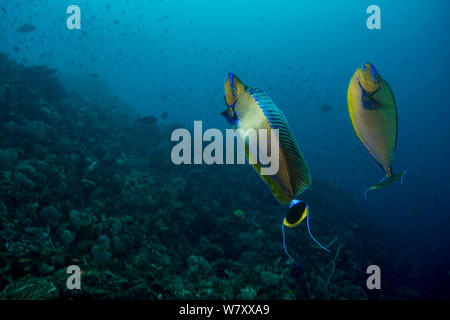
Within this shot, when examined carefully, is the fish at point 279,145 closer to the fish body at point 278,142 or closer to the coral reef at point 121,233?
the fish body at point 278,142

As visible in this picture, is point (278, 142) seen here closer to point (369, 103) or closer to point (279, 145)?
point (279, 145)

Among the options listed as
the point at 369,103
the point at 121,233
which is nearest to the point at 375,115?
the point at 369,103

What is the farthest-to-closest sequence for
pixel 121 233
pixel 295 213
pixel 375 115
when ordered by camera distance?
pixel 121 233, pixel 375 115, pixel 295 213

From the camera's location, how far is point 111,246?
354 cm

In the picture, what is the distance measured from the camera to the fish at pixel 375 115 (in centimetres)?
83

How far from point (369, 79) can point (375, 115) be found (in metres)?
0.14

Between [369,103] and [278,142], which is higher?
[369,103]

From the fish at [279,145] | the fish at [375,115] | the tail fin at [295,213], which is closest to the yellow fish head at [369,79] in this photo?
the fish at [375,115]

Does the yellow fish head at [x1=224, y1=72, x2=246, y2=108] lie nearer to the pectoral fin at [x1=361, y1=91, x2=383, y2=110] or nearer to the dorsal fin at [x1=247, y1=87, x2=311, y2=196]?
the dorsal fin at [x1=247, y1=87, x2=311, y2=196]

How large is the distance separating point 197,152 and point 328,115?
6426 cm

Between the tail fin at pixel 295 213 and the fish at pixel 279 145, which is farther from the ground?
the fish at pixel 279 145

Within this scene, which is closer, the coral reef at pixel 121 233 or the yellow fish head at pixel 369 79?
the yellow fish head at pixel 369 79

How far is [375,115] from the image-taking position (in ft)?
2.80

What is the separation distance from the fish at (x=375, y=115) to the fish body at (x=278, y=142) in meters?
0.41
